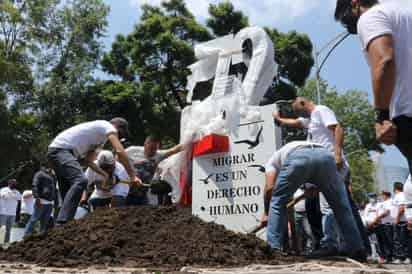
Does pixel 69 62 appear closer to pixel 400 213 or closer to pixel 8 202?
pixel 8 202

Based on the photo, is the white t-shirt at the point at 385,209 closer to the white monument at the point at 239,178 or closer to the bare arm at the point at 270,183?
the white monument at the point at 239,178

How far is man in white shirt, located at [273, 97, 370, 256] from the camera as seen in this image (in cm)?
468

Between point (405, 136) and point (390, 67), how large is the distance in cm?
31

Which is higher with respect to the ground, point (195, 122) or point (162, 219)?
point (195, 122)

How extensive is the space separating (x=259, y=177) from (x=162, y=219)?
2.55 metres

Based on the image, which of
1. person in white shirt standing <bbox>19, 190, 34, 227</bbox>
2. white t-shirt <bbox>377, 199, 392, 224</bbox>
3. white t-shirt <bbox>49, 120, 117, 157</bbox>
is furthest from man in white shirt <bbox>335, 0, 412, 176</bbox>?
person in white shirt standing <bbox>19, 190, 34, 227</bbox>

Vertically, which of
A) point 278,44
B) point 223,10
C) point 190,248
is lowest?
point 190,248

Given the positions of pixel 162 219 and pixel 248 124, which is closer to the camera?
pixel 162 219

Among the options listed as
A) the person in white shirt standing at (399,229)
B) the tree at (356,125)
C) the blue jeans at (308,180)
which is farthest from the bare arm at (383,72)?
the tree at (356,125)

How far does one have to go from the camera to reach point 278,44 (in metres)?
23.2

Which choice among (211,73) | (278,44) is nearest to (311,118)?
(211,73)

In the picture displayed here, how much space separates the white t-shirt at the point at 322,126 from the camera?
4.90m

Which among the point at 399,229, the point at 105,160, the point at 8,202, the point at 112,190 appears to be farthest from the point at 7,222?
the point at 399,229

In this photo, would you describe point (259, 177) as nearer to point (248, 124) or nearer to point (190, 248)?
point (248, 124)
